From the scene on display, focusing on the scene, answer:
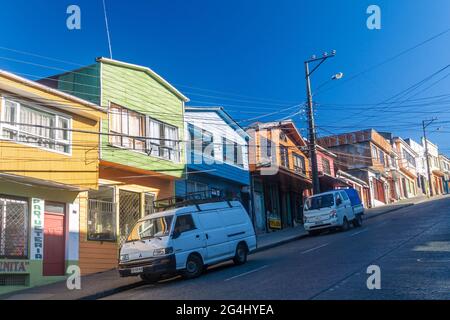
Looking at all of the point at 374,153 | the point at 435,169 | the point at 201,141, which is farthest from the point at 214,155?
the point at 435,169

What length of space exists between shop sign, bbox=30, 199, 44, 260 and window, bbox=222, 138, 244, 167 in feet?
40.0

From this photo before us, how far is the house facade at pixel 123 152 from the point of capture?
17.9m

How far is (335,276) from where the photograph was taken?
10.9 m

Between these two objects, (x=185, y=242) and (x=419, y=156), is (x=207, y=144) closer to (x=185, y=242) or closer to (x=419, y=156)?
(x=185, y=242)

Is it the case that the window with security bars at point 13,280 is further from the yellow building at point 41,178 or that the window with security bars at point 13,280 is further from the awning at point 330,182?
the awning at point 330,182

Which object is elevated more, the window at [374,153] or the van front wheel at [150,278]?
the window at [374,153]

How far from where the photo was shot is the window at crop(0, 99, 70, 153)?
1475 cm

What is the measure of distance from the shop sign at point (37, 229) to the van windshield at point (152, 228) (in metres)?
3.24

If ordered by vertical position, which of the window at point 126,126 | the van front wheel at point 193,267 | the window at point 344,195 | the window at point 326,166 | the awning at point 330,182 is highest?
the window at point 326,166

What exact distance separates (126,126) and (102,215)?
141 inches

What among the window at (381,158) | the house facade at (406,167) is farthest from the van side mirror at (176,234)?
the house facade at (406,167)

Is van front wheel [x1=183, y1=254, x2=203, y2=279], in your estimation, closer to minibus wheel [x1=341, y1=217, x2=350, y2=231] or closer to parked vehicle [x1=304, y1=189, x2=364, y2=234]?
parked vehicle [x1=304, y1=189, x2=364, y2=234]

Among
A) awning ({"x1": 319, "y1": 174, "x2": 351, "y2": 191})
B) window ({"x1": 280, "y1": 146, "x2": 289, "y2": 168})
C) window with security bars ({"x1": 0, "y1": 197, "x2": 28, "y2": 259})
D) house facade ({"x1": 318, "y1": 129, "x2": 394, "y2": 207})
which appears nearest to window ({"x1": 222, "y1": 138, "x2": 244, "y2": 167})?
window ({"x1": 280, "y1": 146, "x2": 289, "y2": 168})
